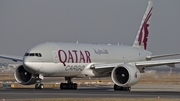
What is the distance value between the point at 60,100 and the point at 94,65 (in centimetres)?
1976

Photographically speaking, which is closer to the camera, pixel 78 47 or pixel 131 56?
pixel 78 47

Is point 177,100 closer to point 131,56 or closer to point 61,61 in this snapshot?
point 61,61

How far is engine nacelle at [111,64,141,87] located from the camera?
4903cm

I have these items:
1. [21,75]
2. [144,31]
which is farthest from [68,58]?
[144,31]

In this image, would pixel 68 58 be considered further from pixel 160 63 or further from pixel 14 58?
pixel 160 63

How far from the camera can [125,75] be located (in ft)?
165

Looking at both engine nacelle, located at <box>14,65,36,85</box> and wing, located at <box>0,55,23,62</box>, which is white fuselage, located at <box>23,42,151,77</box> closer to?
engine nacelle, located at <box>14,65,36,85</box>

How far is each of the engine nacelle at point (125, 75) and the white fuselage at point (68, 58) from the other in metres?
3.74

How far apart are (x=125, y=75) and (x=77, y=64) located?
486 cm

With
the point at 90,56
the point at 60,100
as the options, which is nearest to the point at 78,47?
the point at 90,56

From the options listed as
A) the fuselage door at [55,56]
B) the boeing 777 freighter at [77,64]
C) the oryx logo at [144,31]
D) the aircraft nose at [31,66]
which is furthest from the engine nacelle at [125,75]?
the oryx logo at [144,31]

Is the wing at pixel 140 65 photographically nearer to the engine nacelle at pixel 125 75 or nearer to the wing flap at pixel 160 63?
the wing flap at pixel 160 63

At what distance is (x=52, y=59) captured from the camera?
49.7 m

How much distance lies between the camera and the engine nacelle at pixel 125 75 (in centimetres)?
4903
